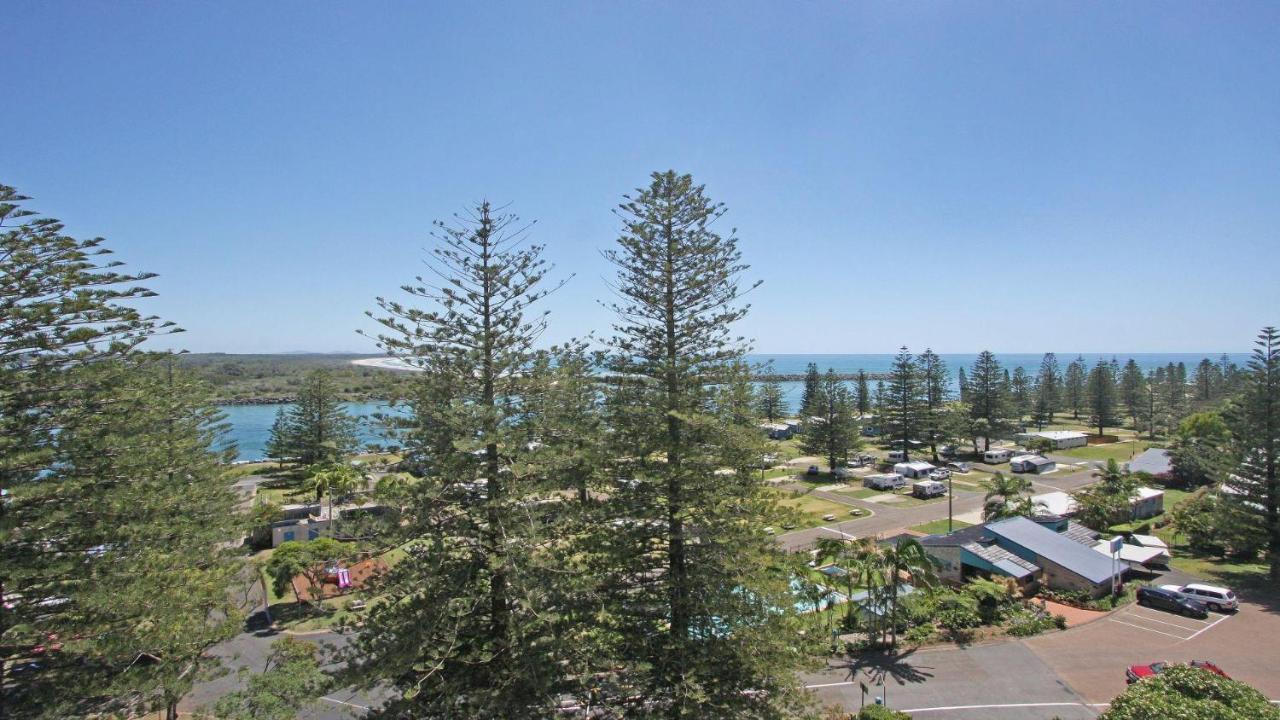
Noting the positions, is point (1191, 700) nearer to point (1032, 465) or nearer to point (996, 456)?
point (1032, 465)

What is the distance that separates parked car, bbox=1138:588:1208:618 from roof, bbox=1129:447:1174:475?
19613mm

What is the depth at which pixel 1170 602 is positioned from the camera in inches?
615

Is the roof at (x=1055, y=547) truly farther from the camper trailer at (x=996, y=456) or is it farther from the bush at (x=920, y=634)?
the camper trailer at (x=996, y=456)

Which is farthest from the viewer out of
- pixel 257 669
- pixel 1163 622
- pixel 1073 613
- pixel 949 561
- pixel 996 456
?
pixel 996 456

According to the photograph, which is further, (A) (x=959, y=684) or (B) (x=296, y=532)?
(B) (x=296, y=532)

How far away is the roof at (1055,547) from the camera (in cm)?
1723

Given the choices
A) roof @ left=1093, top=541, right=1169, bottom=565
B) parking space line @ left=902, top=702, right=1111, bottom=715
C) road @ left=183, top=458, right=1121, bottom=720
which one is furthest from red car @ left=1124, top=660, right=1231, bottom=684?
roof @ left=1093, top=541, right=1169, bottom=565

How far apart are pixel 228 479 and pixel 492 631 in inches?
527

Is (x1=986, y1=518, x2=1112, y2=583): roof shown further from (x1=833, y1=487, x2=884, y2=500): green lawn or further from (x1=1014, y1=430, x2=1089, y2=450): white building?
(x1=1014, y1=430, x2=1089, y2=450): white building

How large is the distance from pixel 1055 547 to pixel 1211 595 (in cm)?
355

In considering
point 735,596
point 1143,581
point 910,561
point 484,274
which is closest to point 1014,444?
point 1143,581

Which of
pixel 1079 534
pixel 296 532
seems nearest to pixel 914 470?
pixel 1079 534

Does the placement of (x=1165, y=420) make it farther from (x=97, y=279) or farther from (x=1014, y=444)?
(x=97, y=279)

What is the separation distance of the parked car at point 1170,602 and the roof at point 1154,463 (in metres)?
19.6
